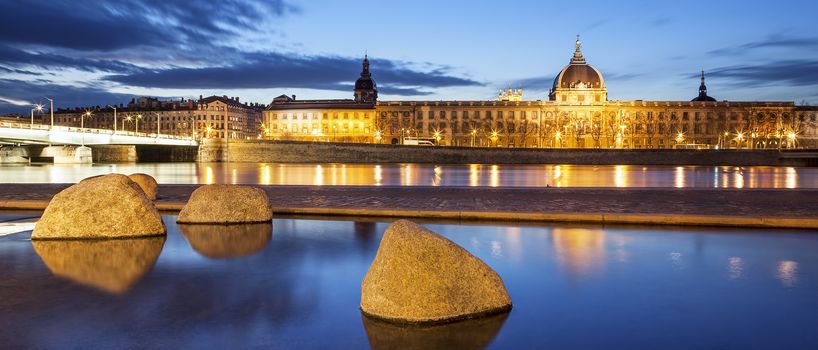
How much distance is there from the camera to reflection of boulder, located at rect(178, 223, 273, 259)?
33.2 ft

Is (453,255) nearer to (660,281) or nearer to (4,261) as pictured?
(660,281)

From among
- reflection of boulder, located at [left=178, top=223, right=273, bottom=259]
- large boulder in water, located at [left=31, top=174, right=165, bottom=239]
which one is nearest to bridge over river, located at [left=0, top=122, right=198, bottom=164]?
reflection of boulder, located at [left=178, top=223, right=273, bottom=259]

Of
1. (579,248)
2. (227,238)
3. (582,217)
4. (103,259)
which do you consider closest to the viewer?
(103,259)

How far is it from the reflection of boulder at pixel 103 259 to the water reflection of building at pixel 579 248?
554 centimetres

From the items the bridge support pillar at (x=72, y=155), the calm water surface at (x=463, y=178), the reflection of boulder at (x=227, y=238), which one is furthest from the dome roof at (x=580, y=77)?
the reflection of boulder at (x=227, y=238)

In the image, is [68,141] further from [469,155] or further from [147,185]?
[147,185]

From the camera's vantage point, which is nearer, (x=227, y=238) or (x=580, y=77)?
(x=227, y=238)

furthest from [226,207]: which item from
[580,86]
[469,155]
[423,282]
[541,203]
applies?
[580,86]

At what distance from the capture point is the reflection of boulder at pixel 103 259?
812 cm

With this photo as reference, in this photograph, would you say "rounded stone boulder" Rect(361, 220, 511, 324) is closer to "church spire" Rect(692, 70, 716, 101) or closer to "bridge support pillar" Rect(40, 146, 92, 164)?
"bridge support pillar" Rect(40, 146, 92, 164)

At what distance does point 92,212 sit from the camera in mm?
10734

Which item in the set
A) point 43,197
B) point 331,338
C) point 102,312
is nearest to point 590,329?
point 331,338

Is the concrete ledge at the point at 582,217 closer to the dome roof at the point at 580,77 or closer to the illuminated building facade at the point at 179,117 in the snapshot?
the dome roof at the point at 580,77

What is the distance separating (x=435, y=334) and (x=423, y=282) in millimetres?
518
